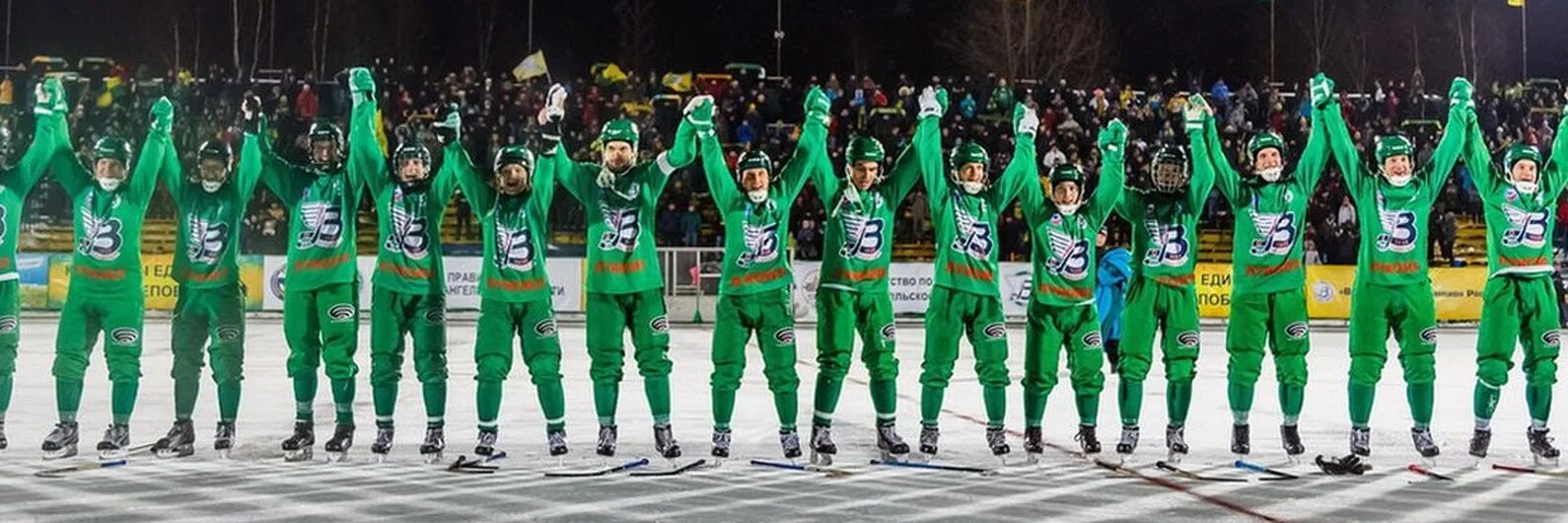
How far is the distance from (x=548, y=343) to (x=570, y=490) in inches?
55.5

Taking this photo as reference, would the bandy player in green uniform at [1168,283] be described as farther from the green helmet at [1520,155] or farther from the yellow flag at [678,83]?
Result: the yellow flag at [678,83]

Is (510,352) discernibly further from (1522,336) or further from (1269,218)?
(1522,336)

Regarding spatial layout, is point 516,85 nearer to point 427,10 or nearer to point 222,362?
point 427,10

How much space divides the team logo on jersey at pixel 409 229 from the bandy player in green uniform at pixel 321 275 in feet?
1.06

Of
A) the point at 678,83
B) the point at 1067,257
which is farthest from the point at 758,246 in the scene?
the point at 678,83

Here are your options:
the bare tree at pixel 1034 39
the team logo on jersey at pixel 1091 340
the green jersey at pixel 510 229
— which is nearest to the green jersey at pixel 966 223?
the team logo on jersey at pixel 1091 340

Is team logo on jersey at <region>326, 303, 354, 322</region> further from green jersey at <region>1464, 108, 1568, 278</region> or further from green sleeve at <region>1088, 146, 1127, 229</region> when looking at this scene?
green jersey at <region>1464, 108, 1568, 278</region>

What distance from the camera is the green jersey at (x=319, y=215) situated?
9.56 metres

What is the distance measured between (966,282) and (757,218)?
4.67 feet

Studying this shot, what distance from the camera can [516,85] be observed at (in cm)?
3033

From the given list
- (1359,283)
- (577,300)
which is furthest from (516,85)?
(1359,283)

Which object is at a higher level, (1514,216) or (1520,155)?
(1520,155)

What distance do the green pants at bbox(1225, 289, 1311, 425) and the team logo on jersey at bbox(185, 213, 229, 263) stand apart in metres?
6.60

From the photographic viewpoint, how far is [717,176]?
380 inches
